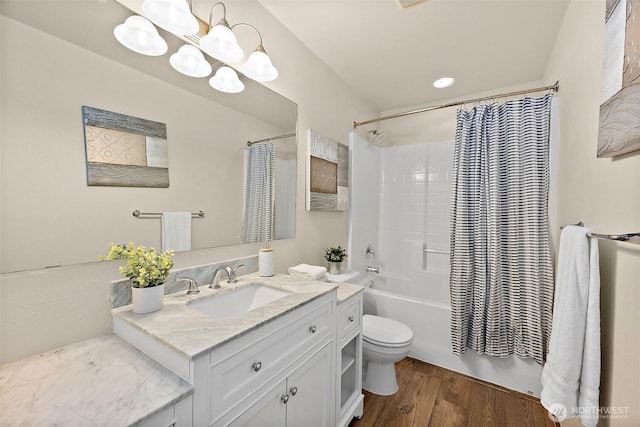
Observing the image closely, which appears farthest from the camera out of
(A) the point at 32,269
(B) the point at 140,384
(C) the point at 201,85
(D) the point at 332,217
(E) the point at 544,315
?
(D) the point at 332,217

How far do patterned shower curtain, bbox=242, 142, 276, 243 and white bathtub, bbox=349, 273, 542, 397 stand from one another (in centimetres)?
91

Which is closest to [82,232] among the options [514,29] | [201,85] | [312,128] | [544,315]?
[201,85]

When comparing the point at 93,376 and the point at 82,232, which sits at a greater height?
the point at 82,232

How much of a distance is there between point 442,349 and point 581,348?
136 cm

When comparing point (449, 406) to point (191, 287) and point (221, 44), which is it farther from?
point (221, 44)

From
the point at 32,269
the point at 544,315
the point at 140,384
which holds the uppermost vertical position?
the point at 32,269

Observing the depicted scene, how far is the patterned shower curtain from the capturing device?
1.49m

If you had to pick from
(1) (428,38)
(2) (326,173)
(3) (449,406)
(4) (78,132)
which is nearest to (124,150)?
(4) (78,132)

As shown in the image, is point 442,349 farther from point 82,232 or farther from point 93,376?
point 82,232

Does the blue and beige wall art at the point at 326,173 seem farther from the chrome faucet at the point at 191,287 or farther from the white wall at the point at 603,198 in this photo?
the white wall at the point at 603,198

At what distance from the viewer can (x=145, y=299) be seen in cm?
94

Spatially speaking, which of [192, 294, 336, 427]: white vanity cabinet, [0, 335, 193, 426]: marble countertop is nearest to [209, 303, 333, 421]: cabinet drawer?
[192, 294, 336, 427]: white vanity cabinet

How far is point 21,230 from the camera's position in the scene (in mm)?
782

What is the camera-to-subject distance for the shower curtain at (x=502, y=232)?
1.75m
